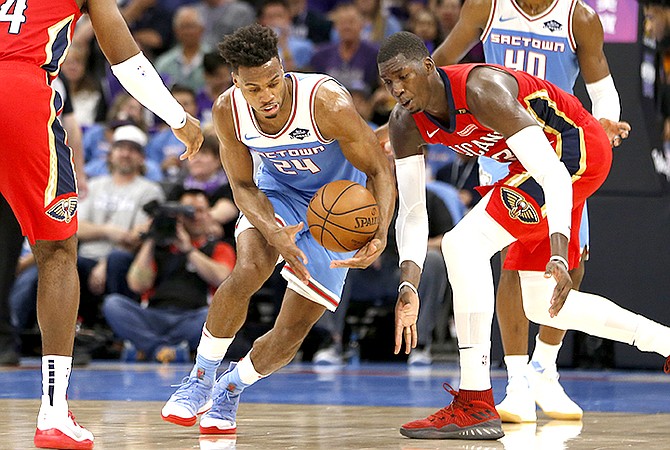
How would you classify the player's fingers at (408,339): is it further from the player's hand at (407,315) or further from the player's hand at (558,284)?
the player's hand at (558,284)

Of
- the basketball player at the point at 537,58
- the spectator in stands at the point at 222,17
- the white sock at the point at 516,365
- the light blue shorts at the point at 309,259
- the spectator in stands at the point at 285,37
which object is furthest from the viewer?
the spectator in stands at the point at 222,17

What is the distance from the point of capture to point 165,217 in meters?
9.28

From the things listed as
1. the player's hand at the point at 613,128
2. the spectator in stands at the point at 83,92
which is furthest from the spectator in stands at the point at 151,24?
the player's hand at the point at 613,128

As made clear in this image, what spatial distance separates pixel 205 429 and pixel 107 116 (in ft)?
23.7

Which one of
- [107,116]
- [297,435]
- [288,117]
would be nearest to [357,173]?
[288,117]

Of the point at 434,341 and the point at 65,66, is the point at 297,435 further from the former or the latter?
the point at 65,66

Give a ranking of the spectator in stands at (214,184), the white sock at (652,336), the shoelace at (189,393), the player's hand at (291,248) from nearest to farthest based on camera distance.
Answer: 1. the player's hand at (291,248)
2. the white sock at (652,336)
3. the shoelace at (189,393)
4. the spectator in stands at (214,184)

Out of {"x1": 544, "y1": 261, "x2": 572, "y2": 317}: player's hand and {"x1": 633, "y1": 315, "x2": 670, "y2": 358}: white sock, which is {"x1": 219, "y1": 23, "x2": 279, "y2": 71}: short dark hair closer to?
{"x1": 544, "y1": 261, "x2": 572, "y2": 317}: player's hand

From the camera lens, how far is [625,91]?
854 cm

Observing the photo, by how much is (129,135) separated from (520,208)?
18.5 ft

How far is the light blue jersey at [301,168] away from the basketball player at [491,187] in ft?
1.11

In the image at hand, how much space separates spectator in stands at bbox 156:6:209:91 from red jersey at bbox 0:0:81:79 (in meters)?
7.77

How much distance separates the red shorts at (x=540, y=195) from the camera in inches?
196

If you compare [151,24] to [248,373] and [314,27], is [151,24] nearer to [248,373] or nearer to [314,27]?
[314,27]
